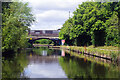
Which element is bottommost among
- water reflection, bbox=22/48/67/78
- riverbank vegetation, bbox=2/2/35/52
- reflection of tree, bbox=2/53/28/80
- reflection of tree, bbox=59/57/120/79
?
water reflection, bbox=22/48/67/78

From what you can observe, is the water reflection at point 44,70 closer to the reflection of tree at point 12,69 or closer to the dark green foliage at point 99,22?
the reflection of tree at point 12,69

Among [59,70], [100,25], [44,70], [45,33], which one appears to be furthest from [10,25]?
[45,33]

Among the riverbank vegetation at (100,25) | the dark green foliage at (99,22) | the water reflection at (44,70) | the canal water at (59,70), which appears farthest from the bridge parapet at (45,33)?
the water reflection at (44,70)

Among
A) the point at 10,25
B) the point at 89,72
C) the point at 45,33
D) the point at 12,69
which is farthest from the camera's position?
the point at 45,33

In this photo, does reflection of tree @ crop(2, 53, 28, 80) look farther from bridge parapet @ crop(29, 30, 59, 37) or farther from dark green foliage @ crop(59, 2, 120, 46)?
bridge parapet @ crop(29, 30, 59, 37)

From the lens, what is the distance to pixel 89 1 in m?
66.1

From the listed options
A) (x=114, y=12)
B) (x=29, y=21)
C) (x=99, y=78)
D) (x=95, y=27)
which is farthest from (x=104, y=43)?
(x=99, y=78)

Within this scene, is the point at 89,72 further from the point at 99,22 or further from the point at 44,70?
the point at 99,22

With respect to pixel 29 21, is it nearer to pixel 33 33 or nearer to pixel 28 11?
pixel 28 11

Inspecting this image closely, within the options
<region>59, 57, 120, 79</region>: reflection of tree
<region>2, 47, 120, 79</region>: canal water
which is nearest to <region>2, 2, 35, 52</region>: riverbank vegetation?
<region>2, 47, 120, 79</region>: canal water

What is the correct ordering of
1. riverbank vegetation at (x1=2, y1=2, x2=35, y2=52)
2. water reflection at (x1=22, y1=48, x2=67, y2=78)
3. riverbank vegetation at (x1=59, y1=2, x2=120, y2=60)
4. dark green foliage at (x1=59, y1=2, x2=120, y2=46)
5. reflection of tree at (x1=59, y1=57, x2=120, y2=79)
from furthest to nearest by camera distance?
1. dark green foliage at (x1=59, y1=2, x2=120, y2=46)
2. riverbank vegetation at (x1=59, y1=2, x2=120, y2=60)
3. riverbank vegetation at (x1=2, y1=2, x2=35, y2=52)
4. water reflection at (x1=22, y1=48, x2=67, y2=78)
5. reflection of tree at (x1=59, y1=57, x2=120, y2=79)

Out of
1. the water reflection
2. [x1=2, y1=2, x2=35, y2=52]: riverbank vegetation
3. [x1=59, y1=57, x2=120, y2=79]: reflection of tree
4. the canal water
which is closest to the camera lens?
[x1=59, y1=57, x2=120, y2=79]: reflection of tree

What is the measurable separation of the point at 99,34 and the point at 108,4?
13.0 m

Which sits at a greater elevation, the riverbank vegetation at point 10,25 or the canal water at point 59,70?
the riverbank vegetation at point 10,25
